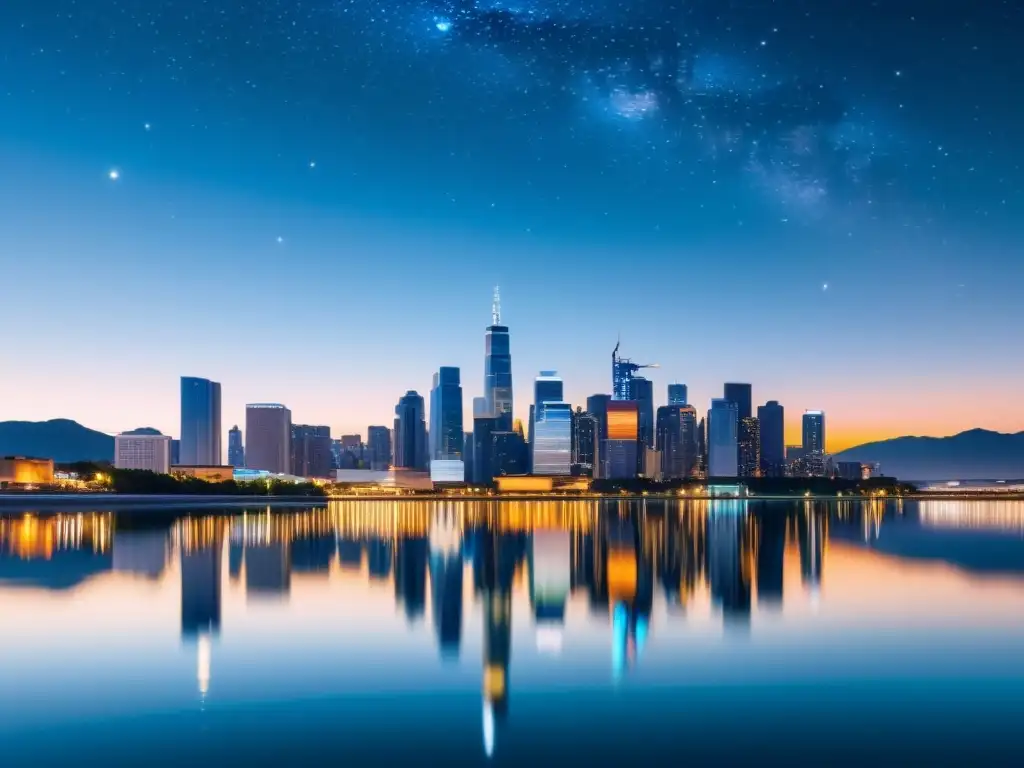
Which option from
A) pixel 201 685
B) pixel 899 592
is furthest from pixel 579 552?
pixel 201 685

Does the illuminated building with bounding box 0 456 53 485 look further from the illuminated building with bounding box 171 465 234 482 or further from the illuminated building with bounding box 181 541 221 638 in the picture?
the illuminated building with bounding box 181 541 221 638

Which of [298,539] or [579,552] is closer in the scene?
[579,552]

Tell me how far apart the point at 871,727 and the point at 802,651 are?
3984 mm

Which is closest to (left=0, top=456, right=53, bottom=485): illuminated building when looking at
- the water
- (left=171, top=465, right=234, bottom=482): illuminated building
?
(left=171, top=465, right=234, bottom=482): illuminated building

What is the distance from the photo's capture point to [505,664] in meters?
12.3

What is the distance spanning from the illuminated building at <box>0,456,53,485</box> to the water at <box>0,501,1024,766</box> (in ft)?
347

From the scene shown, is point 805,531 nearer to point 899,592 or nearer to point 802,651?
point 899,592

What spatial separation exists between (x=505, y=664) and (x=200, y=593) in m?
9.16

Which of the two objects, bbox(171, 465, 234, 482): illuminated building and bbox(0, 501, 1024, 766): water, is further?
bbox(171, 465, 234, 482): illuminated building

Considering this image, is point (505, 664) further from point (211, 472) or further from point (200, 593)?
point (211, 472)

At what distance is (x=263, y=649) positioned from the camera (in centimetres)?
1311

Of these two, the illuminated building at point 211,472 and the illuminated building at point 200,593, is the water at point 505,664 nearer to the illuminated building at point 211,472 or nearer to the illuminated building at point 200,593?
the illuminated building at point 200,593

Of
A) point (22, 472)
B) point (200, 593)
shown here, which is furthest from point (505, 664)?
point (22, 472)

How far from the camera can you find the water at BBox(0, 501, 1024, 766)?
874cm
